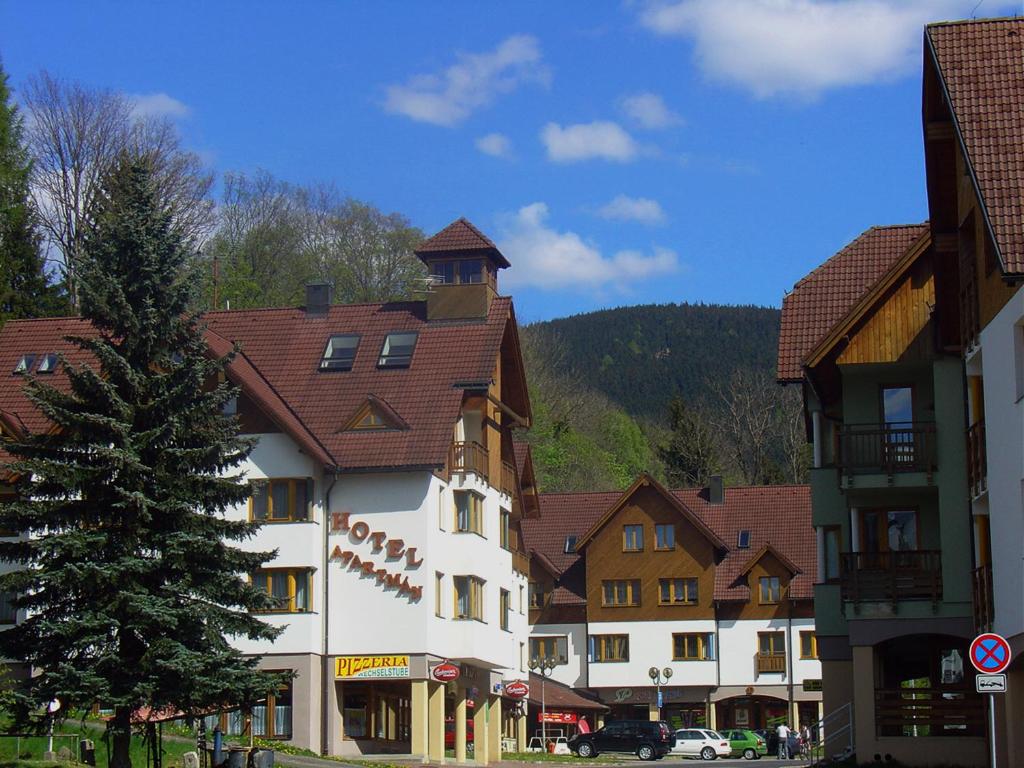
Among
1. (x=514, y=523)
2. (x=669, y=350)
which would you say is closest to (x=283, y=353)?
(x=514, y=523)

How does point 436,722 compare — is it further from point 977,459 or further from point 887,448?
point 977,459

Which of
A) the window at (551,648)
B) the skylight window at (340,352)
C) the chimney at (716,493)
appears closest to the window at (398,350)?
the skylight window at (340,352)

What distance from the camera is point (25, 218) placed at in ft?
211

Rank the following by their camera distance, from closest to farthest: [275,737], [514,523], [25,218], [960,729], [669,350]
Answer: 1. [960,729]
2. [275,737]
3. [514,523]
4. [25,218]
5. [669,350]

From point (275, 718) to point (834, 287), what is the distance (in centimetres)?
2013

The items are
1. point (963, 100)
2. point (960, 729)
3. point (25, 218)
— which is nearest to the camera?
point (963, 100)

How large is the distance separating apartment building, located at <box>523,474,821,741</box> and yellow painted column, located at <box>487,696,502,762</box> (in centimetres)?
1792

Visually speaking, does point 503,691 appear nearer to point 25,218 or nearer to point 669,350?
point 25,218

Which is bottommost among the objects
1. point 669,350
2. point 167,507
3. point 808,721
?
point 808,721

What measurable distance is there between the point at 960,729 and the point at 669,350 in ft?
459

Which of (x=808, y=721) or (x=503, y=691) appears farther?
(x=808, y=721)

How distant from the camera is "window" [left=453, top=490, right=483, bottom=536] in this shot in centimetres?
4984

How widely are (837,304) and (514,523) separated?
20203 millimetres

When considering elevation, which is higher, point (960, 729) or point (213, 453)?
point (213, 453)
